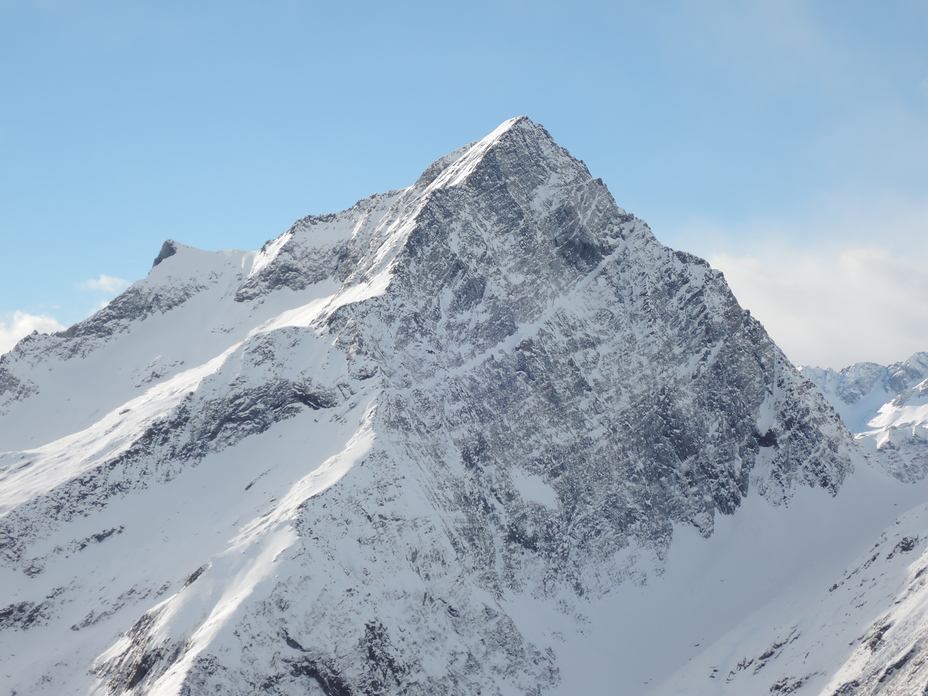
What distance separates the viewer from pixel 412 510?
282ft

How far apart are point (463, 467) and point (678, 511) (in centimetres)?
3349

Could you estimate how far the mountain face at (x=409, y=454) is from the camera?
7719 centimetres

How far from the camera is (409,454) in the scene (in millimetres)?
92312

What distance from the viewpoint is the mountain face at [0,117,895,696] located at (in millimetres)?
77188

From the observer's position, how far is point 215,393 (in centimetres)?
10494

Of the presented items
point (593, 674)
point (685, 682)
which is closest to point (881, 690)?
point (685, 682)

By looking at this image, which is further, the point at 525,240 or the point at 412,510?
the point at 525,240

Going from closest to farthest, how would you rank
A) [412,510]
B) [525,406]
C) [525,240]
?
[412,510]
[525,406]
[525,240]

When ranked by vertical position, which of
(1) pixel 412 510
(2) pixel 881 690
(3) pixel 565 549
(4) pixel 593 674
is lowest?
(2) pixel 881 690

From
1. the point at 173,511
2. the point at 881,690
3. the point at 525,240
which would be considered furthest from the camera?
the point at 525,240

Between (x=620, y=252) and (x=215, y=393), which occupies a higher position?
(x=215, y=393)

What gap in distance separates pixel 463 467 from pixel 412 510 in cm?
1414

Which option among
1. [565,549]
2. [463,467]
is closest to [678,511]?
[565,549]

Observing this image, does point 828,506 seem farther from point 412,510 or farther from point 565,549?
point 412,510
